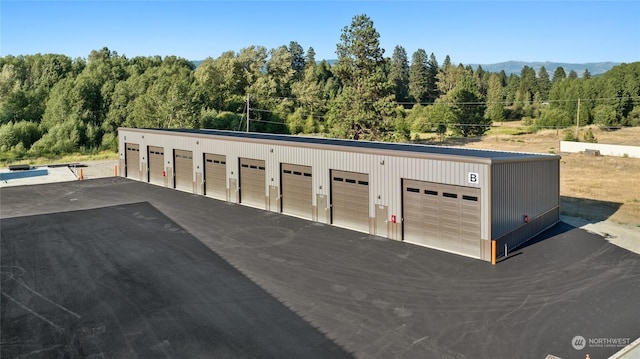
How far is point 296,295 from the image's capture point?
13758 mm

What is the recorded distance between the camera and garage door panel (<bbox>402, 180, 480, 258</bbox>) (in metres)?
17.7

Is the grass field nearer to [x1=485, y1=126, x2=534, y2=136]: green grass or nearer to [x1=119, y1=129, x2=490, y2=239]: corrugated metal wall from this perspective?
[x1=119, y1=129, x2=490, y2=239]: corrugated metal wall

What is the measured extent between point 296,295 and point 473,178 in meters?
8.71

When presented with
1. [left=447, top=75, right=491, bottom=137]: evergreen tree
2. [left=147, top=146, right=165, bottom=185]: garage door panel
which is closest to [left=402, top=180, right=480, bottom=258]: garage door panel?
[left=147, top=146, right=165, bottom=185]: garage door panel

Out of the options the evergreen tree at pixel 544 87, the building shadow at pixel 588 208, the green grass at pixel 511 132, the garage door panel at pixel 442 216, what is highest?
the evergreen tree at pixel 544 87

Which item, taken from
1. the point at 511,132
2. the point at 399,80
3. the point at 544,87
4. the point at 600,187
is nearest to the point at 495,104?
the point at 511,132

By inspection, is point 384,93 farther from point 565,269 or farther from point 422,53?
point 422,53

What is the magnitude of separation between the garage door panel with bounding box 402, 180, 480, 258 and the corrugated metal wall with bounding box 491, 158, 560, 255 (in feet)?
2.90

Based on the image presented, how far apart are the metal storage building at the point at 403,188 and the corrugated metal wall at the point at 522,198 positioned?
0.04 meters

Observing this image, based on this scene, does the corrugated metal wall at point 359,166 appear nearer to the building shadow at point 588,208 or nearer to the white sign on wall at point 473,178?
the white sign on wall at point 473,178

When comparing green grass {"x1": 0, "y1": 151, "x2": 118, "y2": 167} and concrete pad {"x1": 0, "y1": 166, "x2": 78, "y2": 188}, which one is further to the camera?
green grass {"x1": 0, "y1": 151, "x2": 118, "y2": 167}

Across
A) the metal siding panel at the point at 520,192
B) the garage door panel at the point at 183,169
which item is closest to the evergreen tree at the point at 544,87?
the metal siding panel at the point at 520,192

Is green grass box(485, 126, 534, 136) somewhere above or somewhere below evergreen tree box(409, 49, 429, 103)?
below

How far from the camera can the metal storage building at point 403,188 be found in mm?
17672
